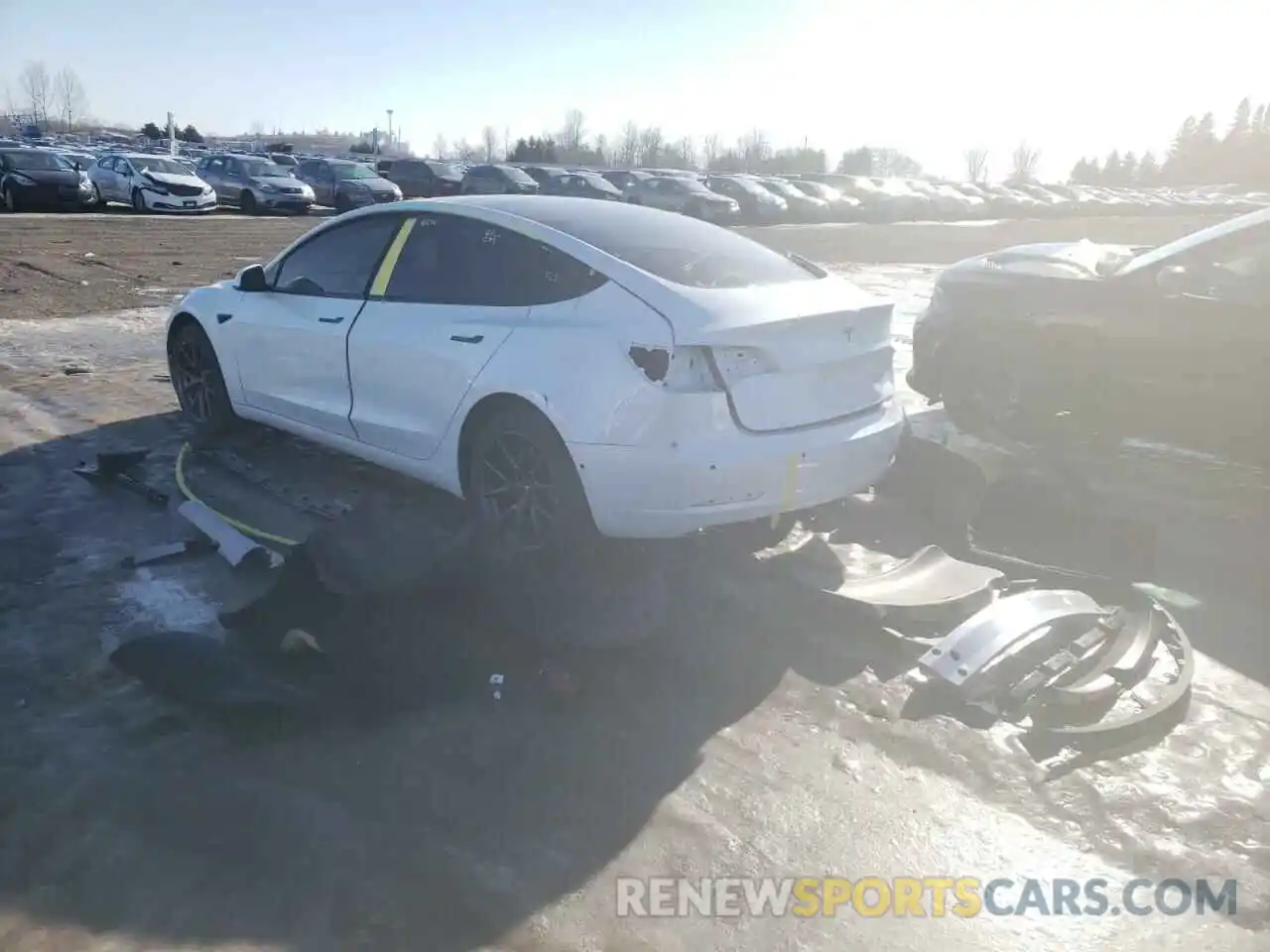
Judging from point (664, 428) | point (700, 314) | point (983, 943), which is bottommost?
point (983, 943)

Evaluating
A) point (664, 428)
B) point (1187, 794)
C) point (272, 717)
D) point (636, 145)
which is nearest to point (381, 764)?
point (272, 717)

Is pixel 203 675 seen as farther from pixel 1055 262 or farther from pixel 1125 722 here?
pixel 1055 262

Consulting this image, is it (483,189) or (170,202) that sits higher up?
(483,189)

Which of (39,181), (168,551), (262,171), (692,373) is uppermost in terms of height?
(262,171)

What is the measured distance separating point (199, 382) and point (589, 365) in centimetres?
359

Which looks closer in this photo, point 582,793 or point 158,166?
point 582,793

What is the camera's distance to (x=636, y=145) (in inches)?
4835

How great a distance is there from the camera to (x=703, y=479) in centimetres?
409

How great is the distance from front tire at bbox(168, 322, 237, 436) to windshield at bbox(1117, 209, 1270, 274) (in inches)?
227

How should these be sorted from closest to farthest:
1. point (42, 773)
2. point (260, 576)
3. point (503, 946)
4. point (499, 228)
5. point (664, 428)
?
point (503, 946) < point (42, 773) < point (664, 428) < point (260, 576) < point (499, 228)

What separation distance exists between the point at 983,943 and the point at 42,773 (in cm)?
269

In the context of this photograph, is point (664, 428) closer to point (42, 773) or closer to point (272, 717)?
point (272, 717)

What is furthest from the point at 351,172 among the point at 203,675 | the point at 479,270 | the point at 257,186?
the point at 203,675

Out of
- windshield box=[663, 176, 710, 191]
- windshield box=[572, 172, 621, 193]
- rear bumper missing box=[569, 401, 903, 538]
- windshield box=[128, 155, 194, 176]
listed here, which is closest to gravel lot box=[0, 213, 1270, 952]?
rear bumper missing box=[569, 401, 903, 538]
